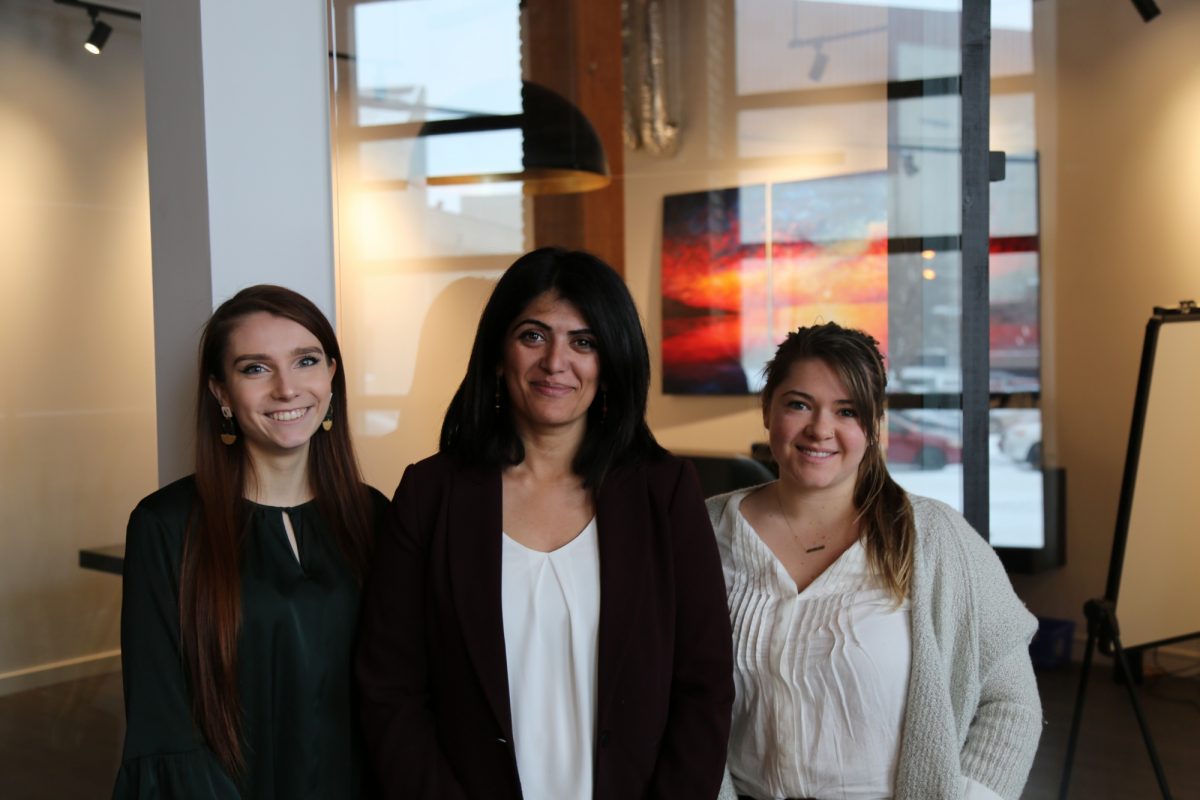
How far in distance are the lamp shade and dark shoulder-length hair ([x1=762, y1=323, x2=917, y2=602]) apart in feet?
4.58

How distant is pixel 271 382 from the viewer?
1.84 meters

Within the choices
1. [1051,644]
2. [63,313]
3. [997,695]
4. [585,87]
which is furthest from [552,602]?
[1051,644]

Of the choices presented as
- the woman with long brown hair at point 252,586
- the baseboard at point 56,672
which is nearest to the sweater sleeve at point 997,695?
the woman with long brown hair at point 252,586

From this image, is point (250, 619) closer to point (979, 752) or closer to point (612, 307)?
point (612, 307)

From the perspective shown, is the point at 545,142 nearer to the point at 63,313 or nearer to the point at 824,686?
the point at 63,313

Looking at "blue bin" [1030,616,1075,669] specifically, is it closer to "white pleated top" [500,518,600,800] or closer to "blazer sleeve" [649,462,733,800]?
"blazer sleeve" [649,462,733,800]

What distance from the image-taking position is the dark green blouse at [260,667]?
1728 mm

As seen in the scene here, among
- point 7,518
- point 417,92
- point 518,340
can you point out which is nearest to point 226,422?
point 518,340

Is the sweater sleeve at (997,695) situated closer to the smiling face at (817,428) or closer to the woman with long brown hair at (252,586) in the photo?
the smiling face at (817,428)

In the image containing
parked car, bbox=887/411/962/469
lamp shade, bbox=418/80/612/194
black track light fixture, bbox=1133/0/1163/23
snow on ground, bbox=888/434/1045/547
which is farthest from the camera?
snow on ground, bbox=888/434/1045/547

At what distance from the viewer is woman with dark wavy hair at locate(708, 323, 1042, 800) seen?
1.76 meters

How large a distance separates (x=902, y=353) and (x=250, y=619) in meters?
1.59

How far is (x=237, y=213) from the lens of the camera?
230 centimetres

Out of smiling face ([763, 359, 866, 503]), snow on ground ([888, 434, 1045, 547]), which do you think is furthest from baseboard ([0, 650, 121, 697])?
snow on ground ([888, 434, 1045, 547])
